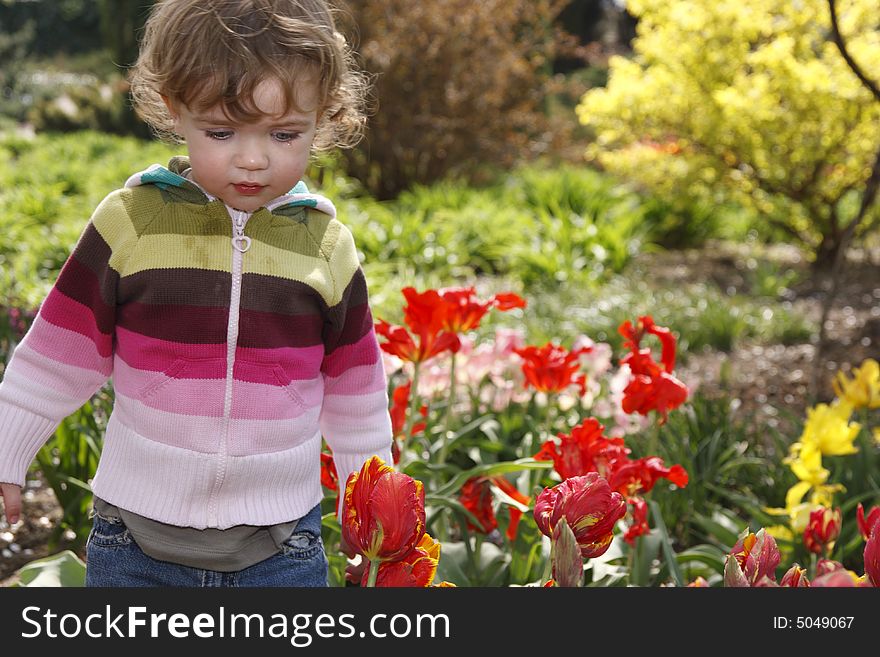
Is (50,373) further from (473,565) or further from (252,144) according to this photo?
(473,565)

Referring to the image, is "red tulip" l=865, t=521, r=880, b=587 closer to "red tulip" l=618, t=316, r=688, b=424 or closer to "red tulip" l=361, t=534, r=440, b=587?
"red tulip" l=361, t=534, r=440, b=587

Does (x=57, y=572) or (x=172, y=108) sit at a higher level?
(x=172, y=108)

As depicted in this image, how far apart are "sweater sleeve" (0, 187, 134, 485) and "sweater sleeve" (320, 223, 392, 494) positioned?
309mm

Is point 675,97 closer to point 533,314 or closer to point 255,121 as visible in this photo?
point 533,314

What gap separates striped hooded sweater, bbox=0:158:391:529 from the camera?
4.69 feet

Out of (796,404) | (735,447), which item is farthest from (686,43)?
(735,447)

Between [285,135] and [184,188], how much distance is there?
184mm

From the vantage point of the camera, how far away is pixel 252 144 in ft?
4.51

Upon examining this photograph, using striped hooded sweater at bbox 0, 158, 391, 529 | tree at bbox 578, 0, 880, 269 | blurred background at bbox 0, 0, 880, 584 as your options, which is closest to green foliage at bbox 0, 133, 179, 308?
blurred background at bbox 0, 0, 880, 584

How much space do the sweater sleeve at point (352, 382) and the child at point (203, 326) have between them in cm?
2

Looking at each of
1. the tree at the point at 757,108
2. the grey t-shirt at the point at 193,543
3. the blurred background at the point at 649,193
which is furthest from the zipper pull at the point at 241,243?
the tree at the point at 757,108

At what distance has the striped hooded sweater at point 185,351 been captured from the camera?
1430 millimetres

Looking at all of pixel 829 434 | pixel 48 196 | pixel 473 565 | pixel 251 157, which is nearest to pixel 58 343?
pixel 251 157

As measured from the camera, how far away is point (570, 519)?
117 centimetres
